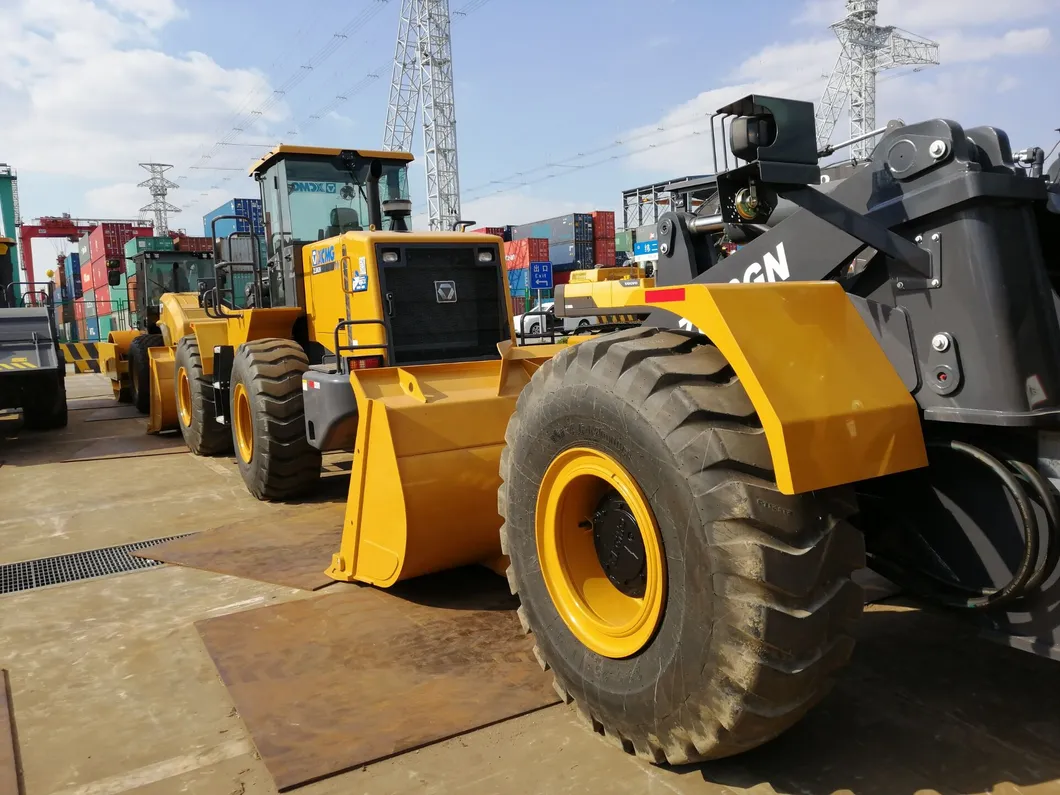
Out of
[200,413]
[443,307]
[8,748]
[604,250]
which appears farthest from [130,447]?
[604,250]

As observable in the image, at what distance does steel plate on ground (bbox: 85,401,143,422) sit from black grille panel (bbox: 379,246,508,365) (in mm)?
8428

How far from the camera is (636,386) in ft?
7.73

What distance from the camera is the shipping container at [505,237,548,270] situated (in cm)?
3875

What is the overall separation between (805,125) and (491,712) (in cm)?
234

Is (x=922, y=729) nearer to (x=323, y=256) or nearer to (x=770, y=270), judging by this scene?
(x=770, y=270)

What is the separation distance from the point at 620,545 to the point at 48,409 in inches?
420

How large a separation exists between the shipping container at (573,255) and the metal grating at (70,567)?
36493mm

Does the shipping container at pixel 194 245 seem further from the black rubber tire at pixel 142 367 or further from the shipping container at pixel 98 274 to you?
the shipping container at pixel 98 274

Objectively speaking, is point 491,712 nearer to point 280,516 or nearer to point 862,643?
point 862,643

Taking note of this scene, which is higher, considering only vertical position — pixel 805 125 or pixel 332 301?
pixel 805 125

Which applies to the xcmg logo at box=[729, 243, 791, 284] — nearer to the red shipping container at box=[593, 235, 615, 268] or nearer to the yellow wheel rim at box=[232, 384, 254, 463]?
the yellow wheel rim at box=[232, 384, 254, 463]

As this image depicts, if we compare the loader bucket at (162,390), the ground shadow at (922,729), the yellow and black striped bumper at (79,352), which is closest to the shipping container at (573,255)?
the yellow and black striped bumper at (79,352)

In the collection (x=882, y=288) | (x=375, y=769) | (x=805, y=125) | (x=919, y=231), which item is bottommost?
(x=375, y=769)

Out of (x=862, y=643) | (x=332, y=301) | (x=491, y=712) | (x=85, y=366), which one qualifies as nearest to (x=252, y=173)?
(x=332, y=301)
